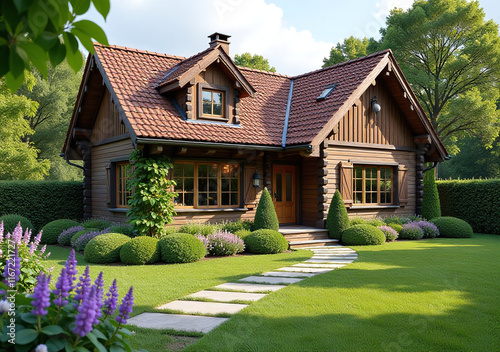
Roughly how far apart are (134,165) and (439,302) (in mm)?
9209

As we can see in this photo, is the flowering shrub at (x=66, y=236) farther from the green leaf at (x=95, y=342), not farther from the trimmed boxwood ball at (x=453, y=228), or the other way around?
the trimmed boxwood ball at (x=453, y=228)

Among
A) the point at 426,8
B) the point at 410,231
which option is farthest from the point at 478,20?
the point at 410,231

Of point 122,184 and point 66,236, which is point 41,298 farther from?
point 122,184

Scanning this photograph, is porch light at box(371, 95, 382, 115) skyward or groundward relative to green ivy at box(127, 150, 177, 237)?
skyward

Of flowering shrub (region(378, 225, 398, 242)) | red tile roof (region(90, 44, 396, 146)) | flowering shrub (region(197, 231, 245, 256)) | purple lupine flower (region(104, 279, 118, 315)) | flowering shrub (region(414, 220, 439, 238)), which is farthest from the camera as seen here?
flowering shrub (region(414, 220, 439, 238))

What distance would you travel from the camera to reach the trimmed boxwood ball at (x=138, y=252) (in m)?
9.69

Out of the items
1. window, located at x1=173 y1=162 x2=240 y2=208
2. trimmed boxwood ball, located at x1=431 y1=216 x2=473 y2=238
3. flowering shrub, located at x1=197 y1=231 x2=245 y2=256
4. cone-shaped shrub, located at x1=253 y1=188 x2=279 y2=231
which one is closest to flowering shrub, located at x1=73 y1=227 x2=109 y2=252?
window, located at x1=173 y1=162 x2=240 y2=208

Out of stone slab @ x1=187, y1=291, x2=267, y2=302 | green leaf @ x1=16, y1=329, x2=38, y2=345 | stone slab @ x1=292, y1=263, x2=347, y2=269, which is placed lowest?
stone slab @ x1=292, y1=263, x2=347, y2=269

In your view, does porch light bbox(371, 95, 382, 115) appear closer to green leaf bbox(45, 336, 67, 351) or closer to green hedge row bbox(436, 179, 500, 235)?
green hedge row bbox(436, 179, 500, 235)

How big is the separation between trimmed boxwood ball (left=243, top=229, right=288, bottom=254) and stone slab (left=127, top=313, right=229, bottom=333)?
231 inches

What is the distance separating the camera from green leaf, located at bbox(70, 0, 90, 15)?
1.78 m

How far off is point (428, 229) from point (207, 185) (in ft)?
26.2

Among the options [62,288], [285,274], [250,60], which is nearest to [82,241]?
[285,274]

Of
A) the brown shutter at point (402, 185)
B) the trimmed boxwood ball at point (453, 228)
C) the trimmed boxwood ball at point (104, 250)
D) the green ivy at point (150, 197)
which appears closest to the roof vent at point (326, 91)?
the brown shutter at point (402, 185)
